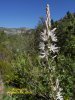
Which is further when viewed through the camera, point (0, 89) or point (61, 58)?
point (61, 58)

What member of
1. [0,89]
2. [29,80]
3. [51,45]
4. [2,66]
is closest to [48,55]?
[51,45]

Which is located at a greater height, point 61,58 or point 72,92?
point 61,58

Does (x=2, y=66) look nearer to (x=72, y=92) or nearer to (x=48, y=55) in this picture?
(x=72, y=92)

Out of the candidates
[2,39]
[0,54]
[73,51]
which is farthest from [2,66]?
[2,39]

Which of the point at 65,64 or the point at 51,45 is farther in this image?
the point at 65,64

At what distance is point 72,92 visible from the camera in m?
12.7

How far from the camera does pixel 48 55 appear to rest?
1755 millimetres

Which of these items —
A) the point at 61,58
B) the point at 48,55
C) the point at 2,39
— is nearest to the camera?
the point at 48,55

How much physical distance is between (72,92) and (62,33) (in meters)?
21.2

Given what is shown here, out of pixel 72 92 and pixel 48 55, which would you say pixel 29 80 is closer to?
pixel 72 92

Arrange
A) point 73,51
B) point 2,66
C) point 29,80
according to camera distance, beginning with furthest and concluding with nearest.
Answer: point 2,66
point 73,51
point 29,80

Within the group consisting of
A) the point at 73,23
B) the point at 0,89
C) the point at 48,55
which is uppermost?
the point at 73,23

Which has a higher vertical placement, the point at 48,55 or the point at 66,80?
the point at 48,55

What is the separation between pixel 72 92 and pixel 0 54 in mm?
22885
